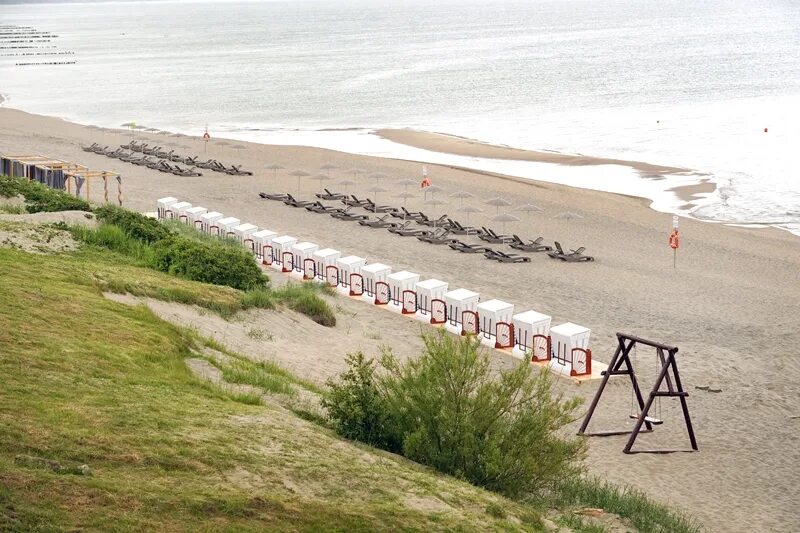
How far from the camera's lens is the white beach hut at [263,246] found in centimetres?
2718

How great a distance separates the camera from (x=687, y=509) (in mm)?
13469

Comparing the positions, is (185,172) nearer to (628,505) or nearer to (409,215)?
(409,215)

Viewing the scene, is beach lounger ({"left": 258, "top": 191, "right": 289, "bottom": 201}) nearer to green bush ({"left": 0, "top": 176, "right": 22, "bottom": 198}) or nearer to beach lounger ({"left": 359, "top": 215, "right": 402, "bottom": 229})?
beach lounger ({"left": 359, "top": 215, "right": 402, "bottom": 229})

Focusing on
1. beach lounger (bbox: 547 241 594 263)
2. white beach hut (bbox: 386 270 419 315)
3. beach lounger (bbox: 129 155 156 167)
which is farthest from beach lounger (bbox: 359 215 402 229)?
beach lounger (bbox: 129 155 156 167)

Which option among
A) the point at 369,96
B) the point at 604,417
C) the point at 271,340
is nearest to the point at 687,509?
the point at 604,417

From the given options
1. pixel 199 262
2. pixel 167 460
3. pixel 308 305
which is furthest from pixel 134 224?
pixel 167 460

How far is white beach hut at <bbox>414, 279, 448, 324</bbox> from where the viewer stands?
875 inches

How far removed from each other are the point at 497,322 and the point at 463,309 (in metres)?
1.20

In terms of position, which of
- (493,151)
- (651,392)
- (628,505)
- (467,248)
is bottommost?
(467,248)

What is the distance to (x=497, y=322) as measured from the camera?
818 inches

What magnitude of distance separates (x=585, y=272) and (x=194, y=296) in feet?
41.3

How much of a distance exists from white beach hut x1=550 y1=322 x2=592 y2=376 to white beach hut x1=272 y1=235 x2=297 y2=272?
29.4 feet

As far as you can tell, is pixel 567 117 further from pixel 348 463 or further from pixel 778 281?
pixel 348 463

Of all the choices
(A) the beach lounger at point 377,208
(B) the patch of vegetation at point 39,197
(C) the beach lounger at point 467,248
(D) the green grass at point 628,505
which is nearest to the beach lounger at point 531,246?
(C) the beach lounger at point 467,248
